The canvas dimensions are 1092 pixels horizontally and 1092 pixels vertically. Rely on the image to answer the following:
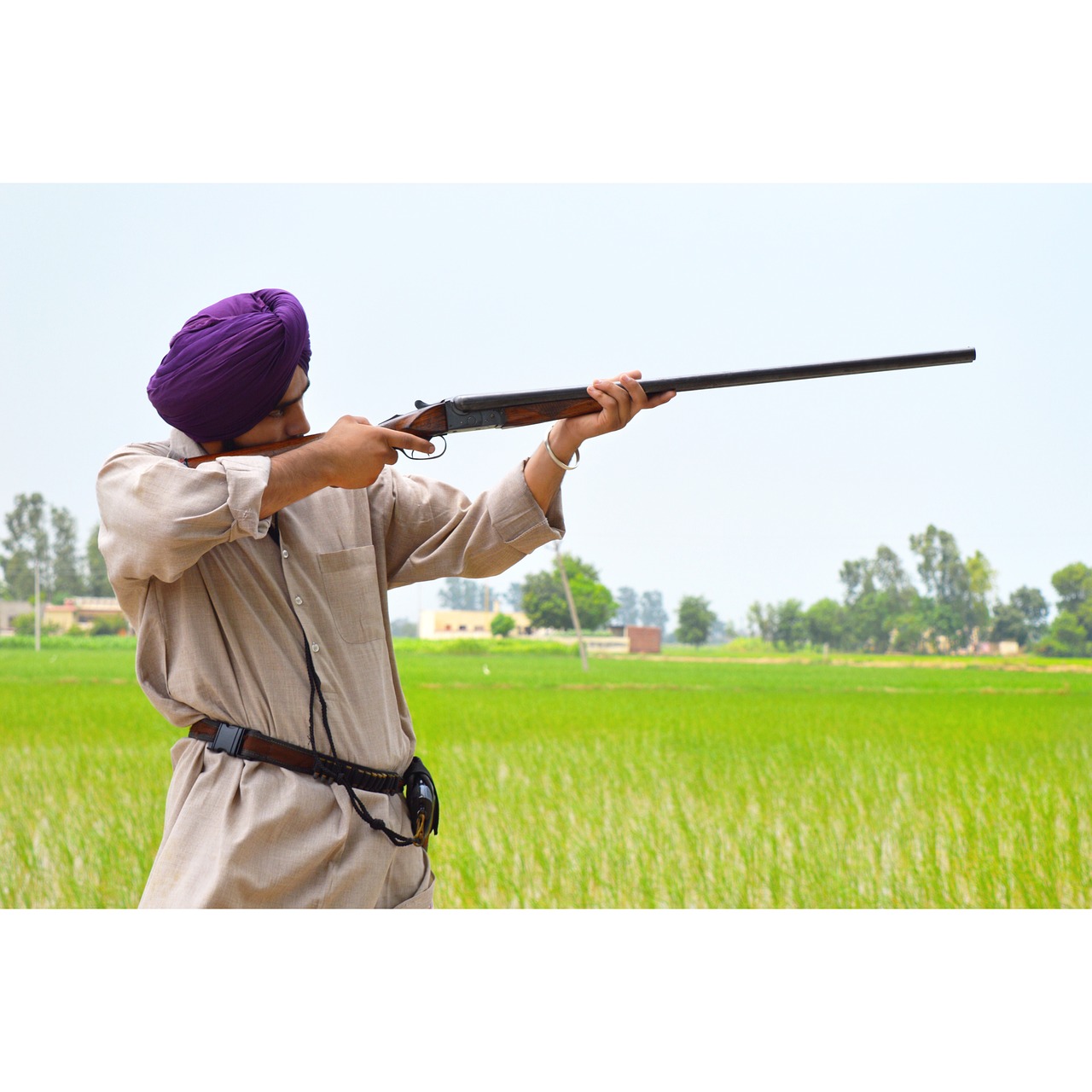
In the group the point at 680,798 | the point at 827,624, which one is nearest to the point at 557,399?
the point at 680,798

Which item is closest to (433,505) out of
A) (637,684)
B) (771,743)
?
(771,743)

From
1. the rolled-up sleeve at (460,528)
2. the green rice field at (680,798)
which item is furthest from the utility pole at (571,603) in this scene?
the rolled-up sleeve at (460,528)

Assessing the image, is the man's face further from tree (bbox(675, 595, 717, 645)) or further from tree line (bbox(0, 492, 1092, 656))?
tree (bbox(675, 595, 717, 645))

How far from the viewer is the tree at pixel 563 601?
11.9 m

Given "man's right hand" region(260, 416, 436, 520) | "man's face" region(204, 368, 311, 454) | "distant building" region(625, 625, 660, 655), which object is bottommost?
"distant building" region(625, 625, 660, 655)

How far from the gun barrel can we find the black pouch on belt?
47 centimetres

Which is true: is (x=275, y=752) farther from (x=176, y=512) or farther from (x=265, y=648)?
(x=176, y=512)

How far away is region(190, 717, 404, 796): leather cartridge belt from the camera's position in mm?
1028

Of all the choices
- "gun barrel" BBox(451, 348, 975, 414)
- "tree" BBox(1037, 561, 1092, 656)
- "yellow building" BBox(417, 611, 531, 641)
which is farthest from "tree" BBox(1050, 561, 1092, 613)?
"gun barrel" BBox(451, 348, 975, 414)

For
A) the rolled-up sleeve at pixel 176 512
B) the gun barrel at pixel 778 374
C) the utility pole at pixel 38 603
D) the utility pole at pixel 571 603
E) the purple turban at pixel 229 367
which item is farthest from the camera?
the utility pole at pixel 571 603

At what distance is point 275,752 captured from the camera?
1036 mm

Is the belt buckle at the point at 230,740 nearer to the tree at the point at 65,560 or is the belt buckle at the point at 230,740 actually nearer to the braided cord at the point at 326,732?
the braided cord at the point at 326,732

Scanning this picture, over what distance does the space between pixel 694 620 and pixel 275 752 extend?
1434cm

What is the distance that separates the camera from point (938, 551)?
36.7 ft
